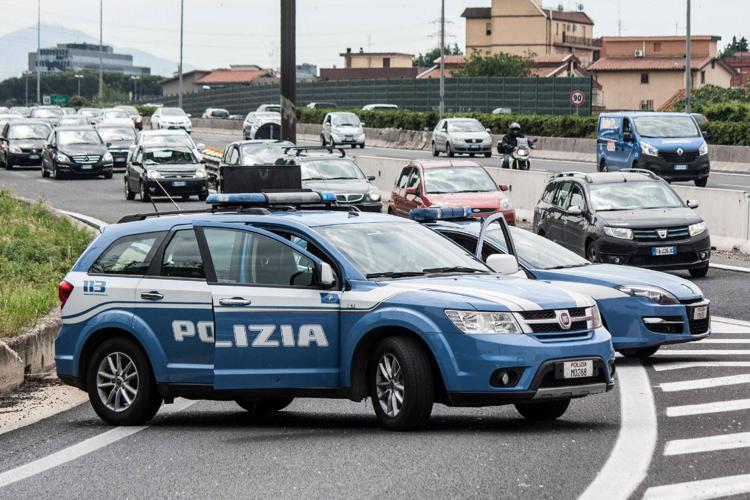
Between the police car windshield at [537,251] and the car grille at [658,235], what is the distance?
20.6 ft

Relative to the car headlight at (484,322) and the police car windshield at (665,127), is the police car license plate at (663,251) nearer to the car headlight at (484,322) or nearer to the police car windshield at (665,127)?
the car headlight at (484,322)

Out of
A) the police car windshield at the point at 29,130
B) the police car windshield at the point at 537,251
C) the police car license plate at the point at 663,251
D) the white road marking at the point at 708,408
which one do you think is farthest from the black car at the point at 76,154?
the white road marking at the point at 708,408

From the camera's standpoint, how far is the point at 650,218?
22594mm

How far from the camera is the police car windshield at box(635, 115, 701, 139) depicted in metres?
38.0

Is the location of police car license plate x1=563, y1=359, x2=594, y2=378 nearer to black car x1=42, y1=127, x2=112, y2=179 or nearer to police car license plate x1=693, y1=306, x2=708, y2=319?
police car license plate x1=693, y1=306, x2=708, y2=319

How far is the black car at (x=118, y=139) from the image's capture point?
52.3 metres

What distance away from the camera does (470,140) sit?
5803 centimetres

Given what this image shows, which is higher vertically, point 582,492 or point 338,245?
point 338,245

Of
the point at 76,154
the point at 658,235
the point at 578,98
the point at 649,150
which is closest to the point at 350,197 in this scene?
the point at 658,235

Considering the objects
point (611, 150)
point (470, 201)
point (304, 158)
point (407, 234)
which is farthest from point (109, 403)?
point (611, 150)

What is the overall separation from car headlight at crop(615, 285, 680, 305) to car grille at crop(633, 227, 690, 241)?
306 inches

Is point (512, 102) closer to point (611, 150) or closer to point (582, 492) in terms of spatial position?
point (611, 150)

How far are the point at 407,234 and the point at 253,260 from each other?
3.91ft

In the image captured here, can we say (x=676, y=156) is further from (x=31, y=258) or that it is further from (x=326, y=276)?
(x=326, y=276)
